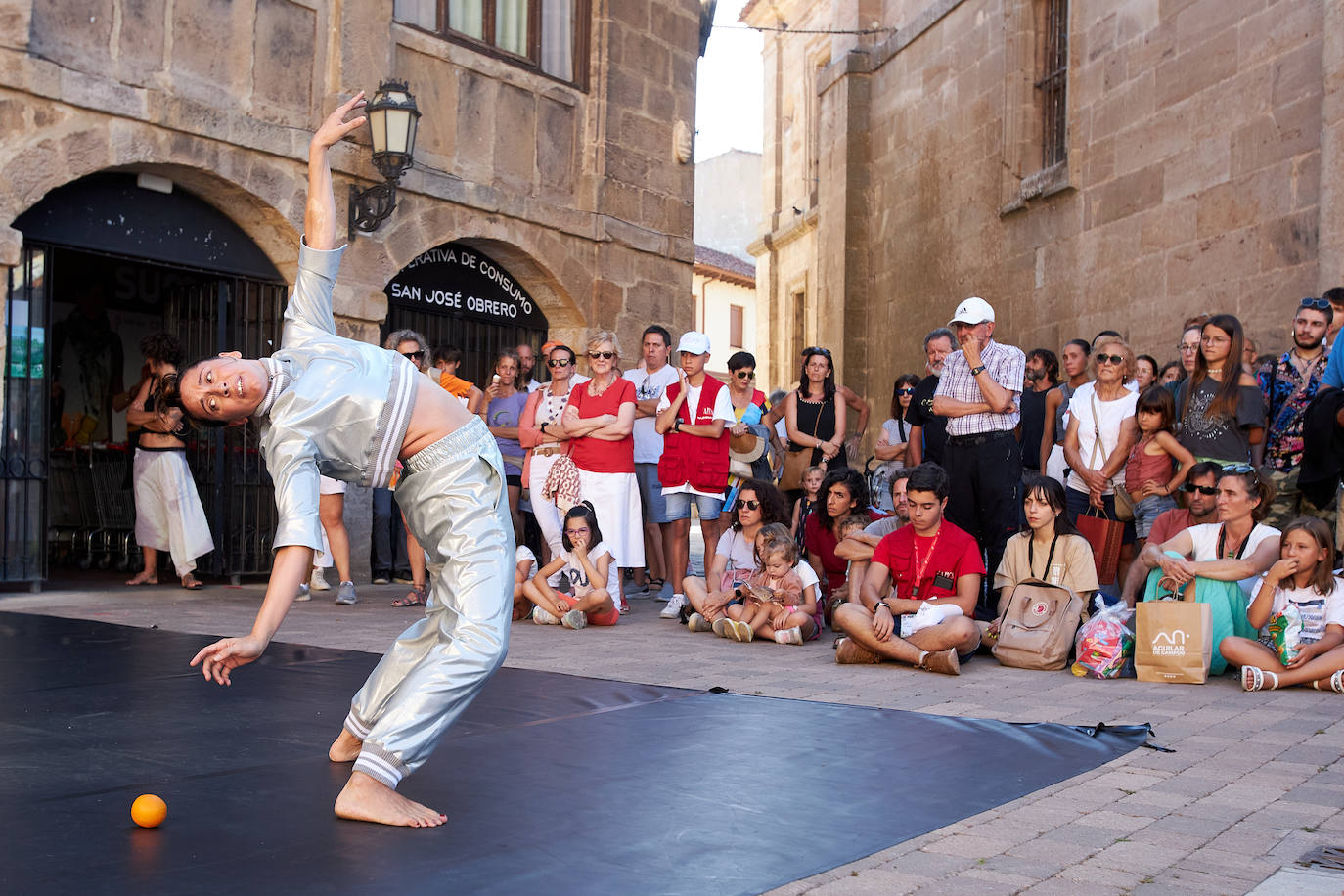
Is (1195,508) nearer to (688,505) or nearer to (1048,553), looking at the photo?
(1048,553)

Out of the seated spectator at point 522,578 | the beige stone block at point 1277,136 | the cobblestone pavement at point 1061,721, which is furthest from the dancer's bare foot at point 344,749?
the beige stone block at point 1277,136

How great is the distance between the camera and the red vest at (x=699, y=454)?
8812mm

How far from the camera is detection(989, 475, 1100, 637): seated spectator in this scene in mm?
6789

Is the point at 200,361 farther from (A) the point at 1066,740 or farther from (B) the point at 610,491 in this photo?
(B) the point at 610,491

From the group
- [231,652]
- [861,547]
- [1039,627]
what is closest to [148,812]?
[231,652]

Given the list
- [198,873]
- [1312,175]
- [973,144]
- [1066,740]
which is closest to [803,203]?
[973,144]

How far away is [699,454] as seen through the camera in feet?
28.9

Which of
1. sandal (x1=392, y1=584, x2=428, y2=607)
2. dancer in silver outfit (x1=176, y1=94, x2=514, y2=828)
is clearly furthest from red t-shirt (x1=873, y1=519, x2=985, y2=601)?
dancer in silver outfit (x1=176, y1=94, x2=514, y2=828)

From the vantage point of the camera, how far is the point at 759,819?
3.50 m

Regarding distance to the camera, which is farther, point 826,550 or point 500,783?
point 826,550

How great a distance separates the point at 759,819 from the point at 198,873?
1.40 metres

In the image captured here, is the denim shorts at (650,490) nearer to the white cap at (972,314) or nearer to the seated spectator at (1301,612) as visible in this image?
the white cap at (972,314)

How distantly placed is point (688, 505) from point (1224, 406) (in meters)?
3.43

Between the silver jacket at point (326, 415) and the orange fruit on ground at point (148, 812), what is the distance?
27.7 inches
